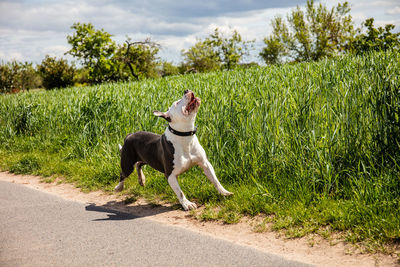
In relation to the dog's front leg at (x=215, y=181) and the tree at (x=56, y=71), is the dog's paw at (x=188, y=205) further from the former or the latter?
the tree at (x=56, y=71)

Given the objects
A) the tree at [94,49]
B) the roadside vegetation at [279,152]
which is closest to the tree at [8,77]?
the tree at [94,49]

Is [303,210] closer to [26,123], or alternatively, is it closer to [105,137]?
[105,137]

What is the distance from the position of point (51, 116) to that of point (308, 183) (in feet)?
22.4

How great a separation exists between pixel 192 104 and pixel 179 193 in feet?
3.60

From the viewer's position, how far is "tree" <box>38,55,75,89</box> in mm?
32719

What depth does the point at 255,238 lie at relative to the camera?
11.5 feet

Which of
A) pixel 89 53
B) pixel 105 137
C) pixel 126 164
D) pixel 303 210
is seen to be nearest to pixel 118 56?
pixel 89 53

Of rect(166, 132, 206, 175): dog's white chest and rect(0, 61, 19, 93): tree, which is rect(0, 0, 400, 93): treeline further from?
rect(166, 132, 206, 175): dog's white chest

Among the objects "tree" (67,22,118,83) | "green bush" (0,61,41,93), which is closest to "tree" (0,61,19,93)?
"green bush" (0,61,41,93)

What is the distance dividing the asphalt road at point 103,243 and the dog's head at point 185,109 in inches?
48.3

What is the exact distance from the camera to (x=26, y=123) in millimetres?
9500

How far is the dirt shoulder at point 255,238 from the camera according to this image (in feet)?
9.52

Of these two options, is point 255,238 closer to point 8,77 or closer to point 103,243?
point 103,243

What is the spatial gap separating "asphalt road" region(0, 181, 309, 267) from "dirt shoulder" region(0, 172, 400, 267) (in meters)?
0.15
